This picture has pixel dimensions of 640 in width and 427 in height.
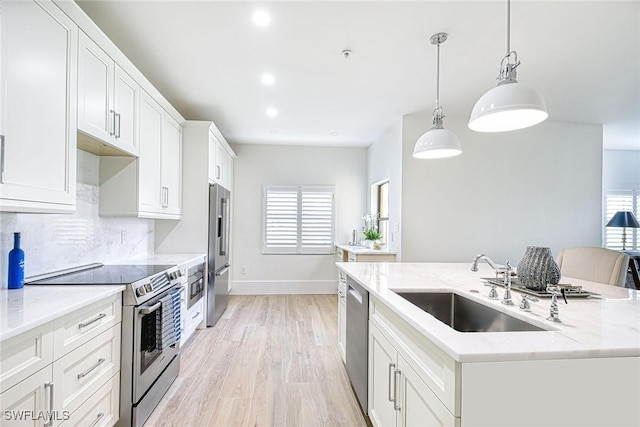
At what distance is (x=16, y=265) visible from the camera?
1.68 metres

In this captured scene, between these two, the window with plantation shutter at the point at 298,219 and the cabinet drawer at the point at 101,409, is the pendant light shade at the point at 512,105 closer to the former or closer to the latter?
the cabinet drawer at the point at 101,409

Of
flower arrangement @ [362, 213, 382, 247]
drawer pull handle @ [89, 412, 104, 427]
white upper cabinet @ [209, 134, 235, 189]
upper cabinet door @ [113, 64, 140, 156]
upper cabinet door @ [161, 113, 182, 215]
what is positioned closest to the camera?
drawer pull handle @ [89, 412, 104, 427]

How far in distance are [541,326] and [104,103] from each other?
272 centimetres

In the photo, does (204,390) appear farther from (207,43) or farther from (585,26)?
(585,26)

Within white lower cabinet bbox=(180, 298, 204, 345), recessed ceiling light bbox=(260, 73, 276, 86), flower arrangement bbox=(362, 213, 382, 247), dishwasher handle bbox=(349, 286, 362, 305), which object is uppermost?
recessed ceiling light bbox=(260, 73, 276, 86)

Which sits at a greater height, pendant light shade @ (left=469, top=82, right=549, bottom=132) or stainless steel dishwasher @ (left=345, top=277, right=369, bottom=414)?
pendant light shade @ (left=469, top=82, right=549, bottom=132)

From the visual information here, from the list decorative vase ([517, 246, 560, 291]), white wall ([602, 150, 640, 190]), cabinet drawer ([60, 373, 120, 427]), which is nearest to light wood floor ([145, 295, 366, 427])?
cabinet drawer ([60, 373, 120, 427])

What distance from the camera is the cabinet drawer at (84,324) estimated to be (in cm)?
133

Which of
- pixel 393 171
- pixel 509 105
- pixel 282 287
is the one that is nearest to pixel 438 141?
pixel 509 105

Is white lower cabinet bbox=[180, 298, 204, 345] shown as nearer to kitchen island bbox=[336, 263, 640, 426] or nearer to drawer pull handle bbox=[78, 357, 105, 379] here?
drawer pull handle bbox=[78, 357, 105, 379]

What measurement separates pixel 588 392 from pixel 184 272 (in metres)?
2.94

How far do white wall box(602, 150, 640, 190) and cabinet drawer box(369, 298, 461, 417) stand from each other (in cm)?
685

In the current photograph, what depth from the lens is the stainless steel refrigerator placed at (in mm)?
3760

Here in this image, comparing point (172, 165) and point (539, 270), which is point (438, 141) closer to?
point (539, 270)
